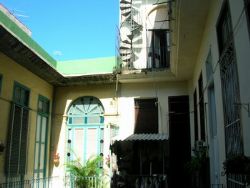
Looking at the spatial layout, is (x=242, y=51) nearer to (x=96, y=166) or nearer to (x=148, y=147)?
(x=148, y=147)

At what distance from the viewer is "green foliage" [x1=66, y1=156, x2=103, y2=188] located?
36.5 ft

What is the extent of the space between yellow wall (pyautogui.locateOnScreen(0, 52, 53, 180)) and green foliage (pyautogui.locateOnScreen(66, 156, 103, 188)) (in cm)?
143

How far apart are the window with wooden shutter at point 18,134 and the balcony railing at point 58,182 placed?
260 mm

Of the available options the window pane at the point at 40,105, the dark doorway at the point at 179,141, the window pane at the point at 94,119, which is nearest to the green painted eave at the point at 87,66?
the window pane at the point at 40,105

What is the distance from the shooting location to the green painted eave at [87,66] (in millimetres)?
12242

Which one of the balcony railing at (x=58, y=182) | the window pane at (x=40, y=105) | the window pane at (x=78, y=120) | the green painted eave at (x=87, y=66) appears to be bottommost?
the balcony railing at (x=58, y=182)

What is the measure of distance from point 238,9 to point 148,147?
7681 millimetres

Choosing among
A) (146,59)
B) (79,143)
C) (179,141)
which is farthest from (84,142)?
(146,59)

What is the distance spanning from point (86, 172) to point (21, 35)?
497cm

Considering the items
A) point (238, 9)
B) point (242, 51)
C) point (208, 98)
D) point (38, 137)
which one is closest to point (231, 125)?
point (242, 51)

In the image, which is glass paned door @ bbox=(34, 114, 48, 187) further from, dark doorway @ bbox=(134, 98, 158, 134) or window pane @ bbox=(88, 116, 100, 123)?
dark doorway @ bbox=(134, 98, 158, 134)

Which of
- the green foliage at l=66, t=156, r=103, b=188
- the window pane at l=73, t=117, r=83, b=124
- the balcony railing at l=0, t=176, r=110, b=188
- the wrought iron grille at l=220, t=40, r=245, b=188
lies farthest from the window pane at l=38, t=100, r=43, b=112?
the wrought iron grille at l=220, t=40, r=245, b=188

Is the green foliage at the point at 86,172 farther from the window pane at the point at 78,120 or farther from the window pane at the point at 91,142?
the window pane at the point at 78,120

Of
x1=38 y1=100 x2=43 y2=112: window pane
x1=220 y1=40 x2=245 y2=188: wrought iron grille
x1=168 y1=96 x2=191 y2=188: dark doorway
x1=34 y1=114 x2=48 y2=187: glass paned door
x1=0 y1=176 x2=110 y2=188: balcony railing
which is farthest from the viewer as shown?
x1=38 y1=100 x2=43 y2=112: window pane
